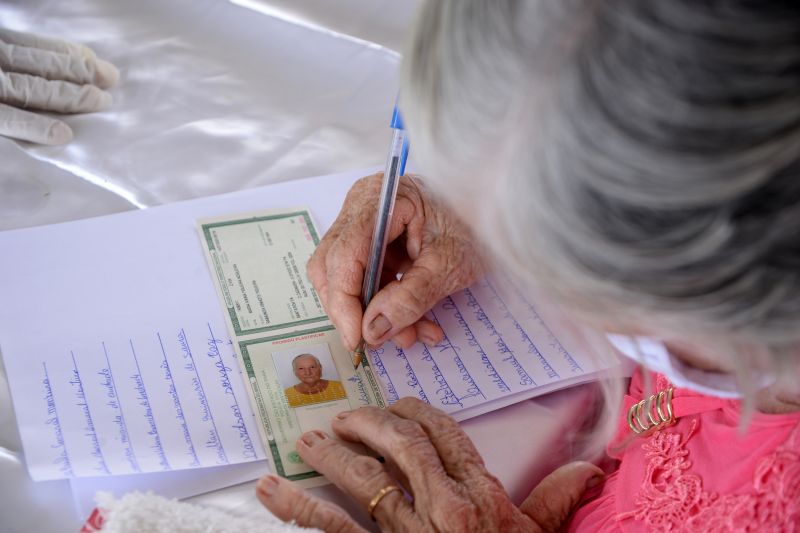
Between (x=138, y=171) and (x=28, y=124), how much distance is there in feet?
0.54

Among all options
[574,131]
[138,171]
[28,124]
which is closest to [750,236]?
[574,131]

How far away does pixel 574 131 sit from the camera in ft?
1.44

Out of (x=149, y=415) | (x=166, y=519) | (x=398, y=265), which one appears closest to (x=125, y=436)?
(x=149, y=415)

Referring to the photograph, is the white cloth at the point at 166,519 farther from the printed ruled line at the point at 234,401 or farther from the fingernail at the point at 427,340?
the fingernail at the point at 427,340

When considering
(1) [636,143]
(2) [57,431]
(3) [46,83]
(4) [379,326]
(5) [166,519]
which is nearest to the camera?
(1) [636,143]

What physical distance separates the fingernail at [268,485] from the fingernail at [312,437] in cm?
6

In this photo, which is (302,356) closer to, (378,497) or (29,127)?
(378,497)

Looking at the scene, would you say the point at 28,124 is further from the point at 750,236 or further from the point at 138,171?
the point at 750,236

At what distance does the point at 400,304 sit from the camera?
0.92 m

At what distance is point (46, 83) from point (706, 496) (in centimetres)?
103

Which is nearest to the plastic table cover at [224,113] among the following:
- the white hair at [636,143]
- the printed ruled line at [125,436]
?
the printed ruled line at [125,436]

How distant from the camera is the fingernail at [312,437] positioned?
0.81 m

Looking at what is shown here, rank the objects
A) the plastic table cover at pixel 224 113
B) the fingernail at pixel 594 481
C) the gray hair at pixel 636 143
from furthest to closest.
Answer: the plastic table cover at pixel 224 113, the fingernail at pixel 594 481, the gray hair at pixel 636 143

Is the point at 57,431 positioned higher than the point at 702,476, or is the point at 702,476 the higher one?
the point at 57,431
